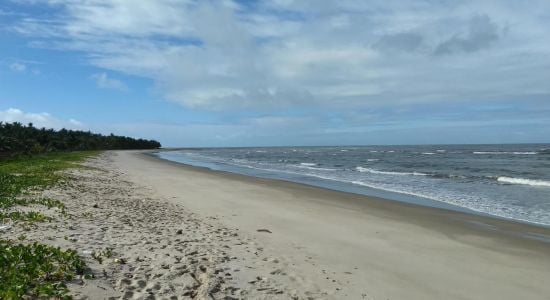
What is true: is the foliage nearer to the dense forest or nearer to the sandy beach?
the sandy beach

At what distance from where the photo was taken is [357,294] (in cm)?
574

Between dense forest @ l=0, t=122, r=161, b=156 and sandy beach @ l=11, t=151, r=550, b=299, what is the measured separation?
3972 centimetres

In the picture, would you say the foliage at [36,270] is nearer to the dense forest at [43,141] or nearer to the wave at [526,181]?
the wave at [526,181]

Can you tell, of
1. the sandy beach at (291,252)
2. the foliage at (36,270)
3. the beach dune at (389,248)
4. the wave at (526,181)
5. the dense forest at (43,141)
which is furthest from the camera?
the dense forest at (43,141)

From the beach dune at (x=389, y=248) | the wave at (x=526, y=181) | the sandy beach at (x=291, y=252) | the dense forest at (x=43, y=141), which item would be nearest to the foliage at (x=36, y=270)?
the sandy beach at (x=291, y=252)

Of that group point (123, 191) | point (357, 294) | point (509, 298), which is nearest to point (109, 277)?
point (357, 294)

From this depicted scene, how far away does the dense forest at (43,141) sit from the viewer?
1834 inches

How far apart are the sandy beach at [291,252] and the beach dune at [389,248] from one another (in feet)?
0.09

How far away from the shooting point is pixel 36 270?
5184 mm

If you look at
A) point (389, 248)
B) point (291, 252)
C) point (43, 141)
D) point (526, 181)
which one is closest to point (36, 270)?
point (291, 252)

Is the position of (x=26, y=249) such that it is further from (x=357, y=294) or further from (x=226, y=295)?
(x=357, y=294)

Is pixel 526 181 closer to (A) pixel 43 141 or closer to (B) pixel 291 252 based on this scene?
(B) pixel 291 252

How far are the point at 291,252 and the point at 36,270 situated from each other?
418 cm

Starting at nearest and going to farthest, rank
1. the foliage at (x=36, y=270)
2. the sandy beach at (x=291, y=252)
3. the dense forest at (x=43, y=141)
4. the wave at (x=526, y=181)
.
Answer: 1. the foliage at (x=36, y=270)
2. the sandy beach at (x=291, y=252)
3. the wave at (x=526, y=181)
4. the dense forest at (x=43, y=141)
